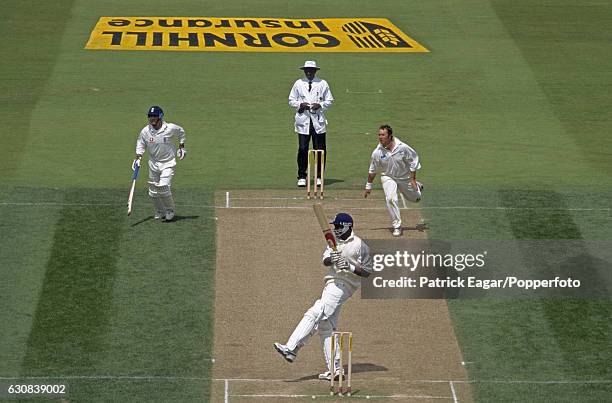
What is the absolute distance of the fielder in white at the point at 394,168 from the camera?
26375mm

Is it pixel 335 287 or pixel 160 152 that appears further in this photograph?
pixel 160 152

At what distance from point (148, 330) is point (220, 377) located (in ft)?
7.26

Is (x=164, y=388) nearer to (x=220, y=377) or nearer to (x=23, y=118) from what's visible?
(x=220, y=377)

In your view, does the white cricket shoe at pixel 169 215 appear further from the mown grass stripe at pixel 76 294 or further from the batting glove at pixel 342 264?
the batting glove at pixel 342 264

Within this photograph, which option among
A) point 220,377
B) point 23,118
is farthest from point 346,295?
point 23,118

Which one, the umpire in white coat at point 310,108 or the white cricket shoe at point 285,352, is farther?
the umpire in white coat at point 310,108

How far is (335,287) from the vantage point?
813 inches

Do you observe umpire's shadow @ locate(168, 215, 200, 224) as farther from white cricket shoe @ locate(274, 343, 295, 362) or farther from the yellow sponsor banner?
the yellow sponsor banner

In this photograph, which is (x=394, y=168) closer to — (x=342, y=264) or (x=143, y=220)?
(x=143, y=220)

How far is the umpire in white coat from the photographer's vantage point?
29.3 meters

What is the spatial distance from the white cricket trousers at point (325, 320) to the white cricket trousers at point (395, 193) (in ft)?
19.5

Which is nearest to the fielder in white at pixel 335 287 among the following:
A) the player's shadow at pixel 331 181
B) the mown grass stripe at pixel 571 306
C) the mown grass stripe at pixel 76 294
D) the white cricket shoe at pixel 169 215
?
the mown grass stripe at pixel 76 294

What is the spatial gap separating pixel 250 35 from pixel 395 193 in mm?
18181

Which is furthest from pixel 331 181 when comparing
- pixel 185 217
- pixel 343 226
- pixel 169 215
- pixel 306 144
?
pixel 343 226
